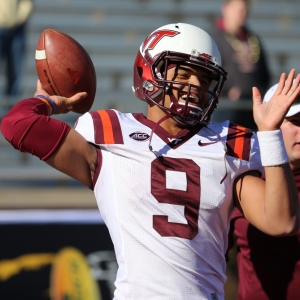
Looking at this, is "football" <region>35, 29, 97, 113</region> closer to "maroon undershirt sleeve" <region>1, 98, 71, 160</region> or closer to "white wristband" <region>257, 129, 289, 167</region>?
"maroon undershirt sleeve" <region>1, 98, 71, 160</region>

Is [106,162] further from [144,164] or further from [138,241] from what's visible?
[138,241]

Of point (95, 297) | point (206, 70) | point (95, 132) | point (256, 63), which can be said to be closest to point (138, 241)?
point (95, 132)

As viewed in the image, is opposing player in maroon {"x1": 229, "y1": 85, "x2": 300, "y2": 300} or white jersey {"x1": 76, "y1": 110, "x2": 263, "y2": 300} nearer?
white jersey {"x1": 76, "y1": 110, "x2": 263, "y2": 300}

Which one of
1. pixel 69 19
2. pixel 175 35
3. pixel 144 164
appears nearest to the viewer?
pixel 144 164

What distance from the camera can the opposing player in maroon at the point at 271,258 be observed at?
9.88ft

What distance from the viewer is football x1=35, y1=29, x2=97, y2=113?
8.91 ft

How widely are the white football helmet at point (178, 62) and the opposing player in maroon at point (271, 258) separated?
71 centimetres

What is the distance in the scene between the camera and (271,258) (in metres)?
3.04

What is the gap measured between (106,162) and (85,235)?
2.02 m

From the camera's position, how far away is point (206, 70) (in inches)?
99.6

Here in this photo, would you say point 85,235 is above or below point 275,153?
below

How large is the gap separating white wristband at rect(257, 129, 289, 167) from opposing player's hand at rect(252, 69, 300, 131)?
2cm

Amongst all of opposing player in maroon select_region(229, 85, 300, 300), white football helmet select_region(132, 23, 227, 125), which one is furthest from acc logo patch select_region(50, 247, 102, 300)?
white football helmet select_region(132, 23, 227, 125)

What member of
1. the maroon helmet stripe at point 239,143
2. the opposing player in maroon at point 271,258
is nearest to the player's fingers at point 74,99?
the maroon helmet stripe at point 239,143
